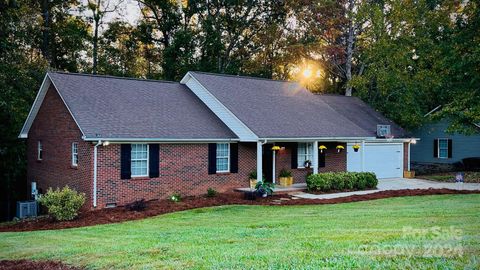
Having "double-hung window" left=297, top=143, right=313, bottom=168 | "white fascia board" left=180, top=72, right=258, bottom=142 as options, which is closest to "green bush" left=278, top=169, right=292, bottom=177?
"double-hung window" left=297, top=143, right=313, bottom=168

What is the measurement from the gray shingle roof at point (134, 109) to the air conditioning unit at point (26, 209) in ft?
14.2

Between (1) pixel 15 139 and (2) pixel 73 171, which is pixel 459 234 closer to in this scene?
(2) pixel 73 171

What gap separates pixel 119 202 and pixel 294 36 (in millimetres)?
24560

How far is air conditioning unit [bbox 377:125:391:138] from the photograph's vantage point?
24.8 m

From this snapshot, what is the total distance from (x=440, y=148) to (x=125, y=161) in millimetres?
24773

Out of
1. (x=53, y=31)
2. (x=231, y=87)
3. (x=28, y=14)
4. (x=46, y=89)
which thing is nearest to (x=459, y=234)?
(x=231, y=87)

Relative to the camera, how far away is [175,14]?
1422 inches

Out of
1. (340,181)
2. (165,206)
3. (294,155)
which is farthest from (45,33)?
(340,181)

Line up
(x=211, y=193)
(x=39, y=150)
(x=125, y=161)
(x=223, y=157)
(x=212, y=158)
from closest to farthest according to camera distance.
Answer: (x=125, y=161) → (x=211, y=193) → (x=212, y=158) → (x=223, y=157) → (x=39, y=150)

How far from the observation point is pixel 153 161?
1716 cm

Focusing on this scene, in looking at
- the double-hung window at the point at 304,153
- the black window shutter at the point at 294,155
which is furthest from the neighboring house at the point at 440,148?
the black window shutter at the point at 294,155

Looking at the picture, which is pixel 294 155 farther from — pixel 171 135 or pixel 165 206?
pixel 165 206

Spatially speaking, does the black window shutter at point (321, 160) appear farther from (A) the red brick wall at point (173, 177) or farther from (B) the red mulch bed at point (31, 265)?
(B) the red mulch bed at point (31, 265)

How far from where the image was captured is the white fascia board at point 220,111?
18945 mm
